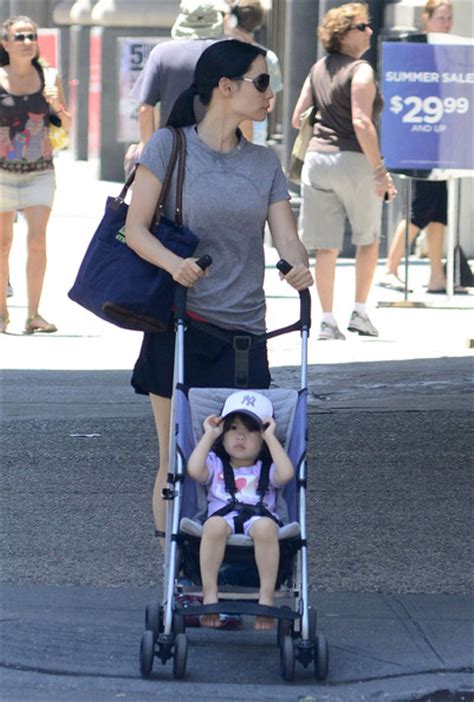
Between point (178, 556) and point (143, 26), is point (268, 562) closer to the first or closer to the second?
point (178, 556)

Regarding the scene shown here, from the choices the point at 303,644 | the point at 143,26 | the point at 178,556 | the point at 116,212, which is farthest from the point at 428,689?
the point at 143,26

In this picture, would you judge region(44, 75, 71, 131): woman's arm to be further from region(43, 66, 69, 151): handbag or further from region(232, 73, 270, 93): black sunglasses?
region(232, 73, 270, 93): black sunglasses

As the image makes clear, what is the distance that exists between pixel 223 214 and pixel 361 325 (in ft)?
19.2

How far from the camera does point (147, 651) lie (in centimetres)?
523

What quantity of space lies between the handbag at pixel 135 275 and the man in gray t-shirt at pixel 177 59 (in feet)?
15.0

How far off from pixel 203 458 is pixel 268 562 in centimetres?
39

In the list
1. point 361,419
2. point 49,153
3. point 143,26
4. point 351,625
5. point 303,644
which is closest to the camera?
point 303,644

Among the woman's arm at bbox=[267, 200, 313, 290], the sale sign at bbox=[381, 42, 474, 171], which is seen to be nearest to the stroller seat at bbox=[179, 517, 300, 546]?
the woman's arm at bbox=[267, 200, 313, 290]

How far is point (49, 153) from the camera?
11320 mm

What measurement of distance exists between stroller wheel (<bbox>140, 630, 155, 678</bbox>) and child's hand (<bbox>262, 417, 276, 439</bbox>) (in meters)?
0.71

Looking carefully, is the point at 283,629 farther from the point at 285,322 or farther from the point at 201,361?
the point at 285,322

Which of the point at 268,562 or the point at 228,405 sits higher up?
the point at 228,405

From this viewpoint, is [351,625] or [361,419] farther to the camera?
[361,419]

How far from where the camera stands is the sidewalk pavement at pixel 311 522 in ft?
17.7
